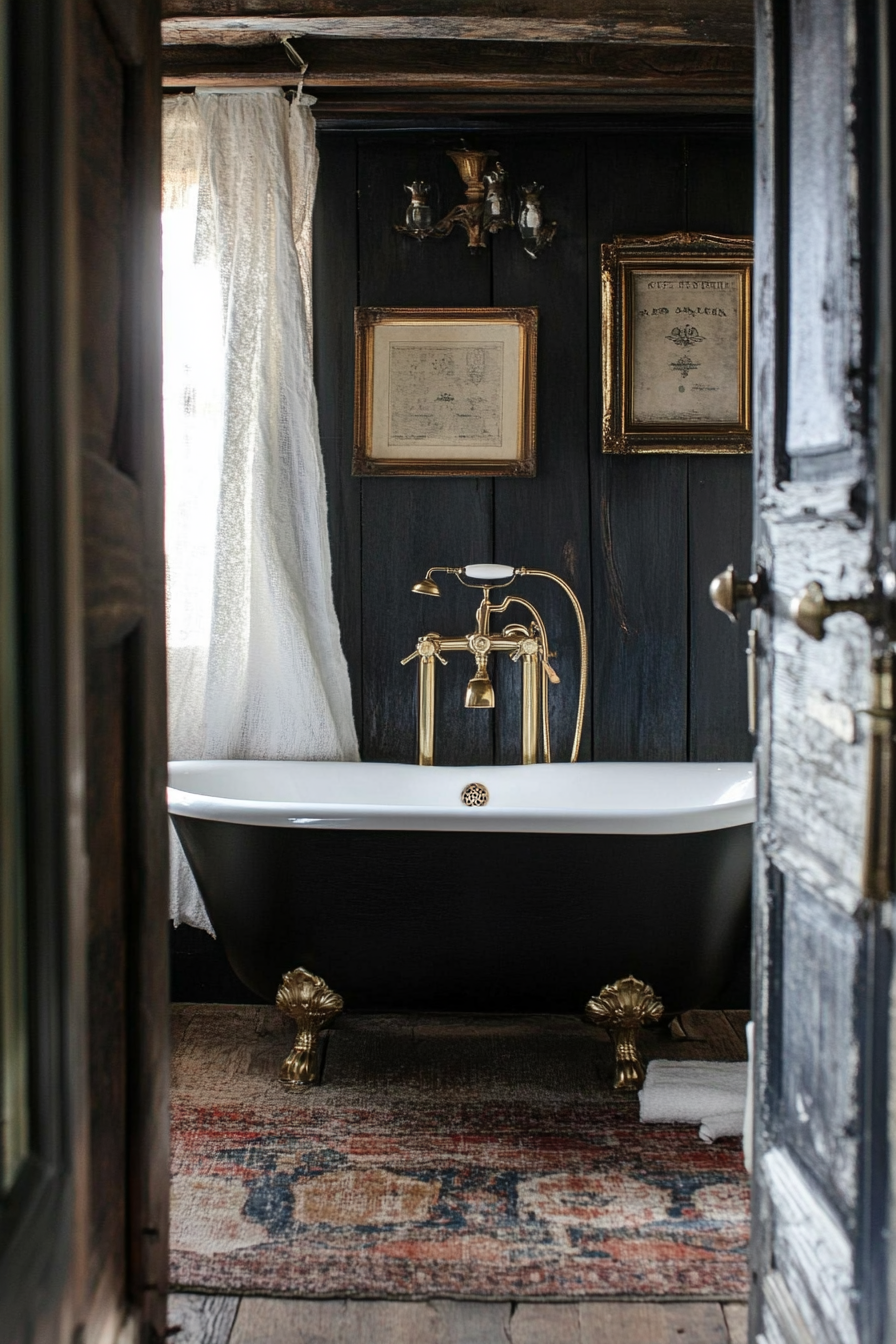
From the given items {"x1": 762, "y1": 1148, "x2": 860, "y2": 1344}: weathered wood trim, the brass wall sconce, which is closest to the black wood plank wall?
the brass wall sconce

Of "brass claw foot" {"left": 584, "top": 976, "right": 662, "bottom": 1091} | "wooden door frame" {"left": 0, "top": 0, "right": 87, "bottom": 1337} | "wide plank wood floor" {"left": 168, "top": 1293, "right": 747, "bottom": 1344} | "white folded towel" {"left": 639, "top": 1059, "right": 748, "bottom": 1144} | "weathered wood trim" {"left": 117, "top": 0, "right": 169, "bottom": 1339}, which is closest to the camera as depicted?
"wooden door frame" {"left": 0, "top": 0, "right": 87, "bottom": 1337}

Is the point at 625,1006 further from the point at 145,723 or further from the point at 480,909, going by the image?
the point at 145,723

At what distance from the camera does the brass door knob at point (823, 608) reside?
84cm

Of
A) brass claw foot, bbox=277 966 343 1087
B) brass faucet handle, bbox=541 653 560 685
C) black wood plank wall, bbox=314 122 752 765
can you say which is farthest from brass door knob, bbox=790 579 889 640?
black wood plank wall, bbox=314 122 752 765

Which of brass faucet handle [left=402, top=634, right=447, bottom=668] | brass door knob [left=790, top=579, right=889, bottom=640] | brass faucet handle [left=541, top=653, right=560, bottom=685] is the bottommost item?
brass faucet handle [left=541, top=653, right=560, bottom=685]

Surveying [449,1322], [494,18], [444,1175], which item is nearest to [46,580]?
[449,1322]

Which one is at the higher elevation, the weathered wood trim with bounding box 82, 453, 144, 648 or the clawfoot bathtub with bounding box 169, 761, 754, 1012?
the weathered wood trim with bounding box 82, 453, 144, 648

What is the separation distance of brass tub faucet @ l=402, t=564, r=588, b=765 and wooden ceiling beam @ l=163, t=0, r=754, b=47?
3.89ft

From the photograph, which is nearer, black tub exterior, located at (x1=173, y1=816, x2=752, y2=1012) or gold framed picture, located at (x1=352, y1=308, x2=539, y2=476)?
black tub exterior, located at (x1=173, y1=816, x2=752, y2=1012)

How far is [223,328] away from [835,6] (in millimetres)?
1955

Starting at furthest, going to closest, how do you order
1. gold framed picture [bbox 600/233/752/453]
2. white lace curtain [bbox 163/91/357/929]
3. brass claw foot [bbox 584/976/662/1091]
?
gold framed picture [bbox 600/233/752/453] → white lace curtain [bbox 163/91/357/929] → brass claw foot [bbox 584/976/662/1091]

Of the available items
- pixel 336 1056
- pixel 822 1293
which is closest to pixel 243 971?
pixel 336 1056

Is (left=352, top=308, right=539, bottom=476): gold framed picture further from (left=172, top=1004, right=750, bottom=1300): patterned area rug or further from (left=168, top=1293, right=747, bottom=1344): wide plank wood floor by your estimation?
(left=168, top=1293, right=747, bottom=1344): wide plank wood floor

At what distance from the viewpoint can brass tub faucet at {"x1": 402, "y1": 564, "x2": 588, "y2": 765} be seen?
2713 mm
